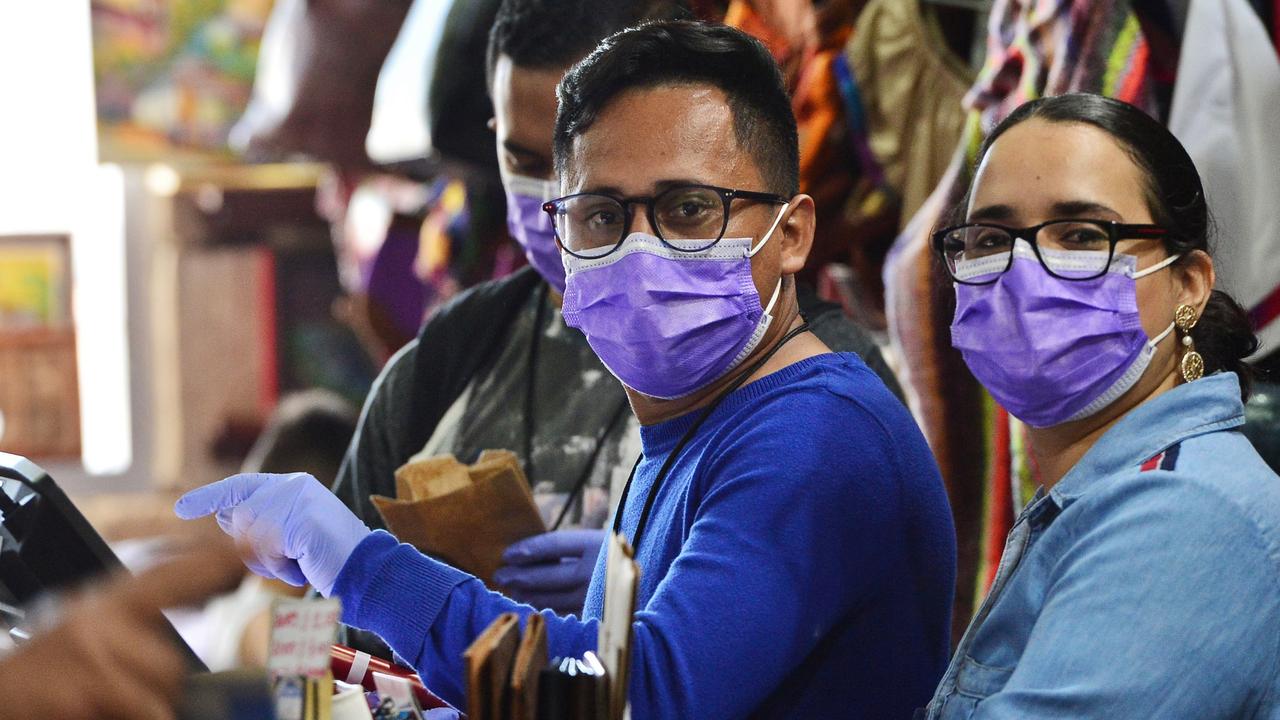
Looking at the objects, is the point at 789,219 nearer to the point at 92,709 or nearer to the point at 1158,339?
the point at 1158,339

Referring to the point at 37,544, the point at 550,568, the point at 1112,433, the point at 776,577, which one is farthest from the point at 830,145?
the point at 37,544

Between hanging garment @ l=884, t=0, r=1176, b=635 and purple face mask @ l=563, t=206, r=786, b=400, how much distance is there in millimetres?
948

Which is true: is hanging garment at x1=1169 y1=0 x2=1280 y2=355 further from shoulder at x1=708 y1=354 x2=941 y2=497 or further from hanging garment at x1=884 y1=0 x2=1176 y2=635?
shoulder at x1=708 y1=354 x2=941 y2=497

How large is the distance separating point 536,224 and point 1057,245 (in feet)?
3.77

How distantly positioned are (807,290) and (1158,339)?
0.89 meters

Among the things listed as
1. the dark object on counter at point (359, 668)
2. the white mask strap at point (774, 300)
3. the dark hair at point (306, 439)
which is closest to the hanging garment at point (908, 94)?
the white mask strap at point (774, 300)

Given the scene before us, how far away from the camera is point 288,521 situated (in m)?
1.52

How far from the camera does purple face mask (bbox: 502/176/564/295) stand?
255 centimetres

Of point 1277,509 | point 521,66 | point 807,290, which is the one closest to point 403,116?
point 521,66

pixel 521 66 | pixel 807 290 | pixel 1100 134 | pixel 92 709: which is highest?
pixel 521 66

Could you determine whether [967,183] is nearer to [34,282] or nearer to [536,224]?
[536,224]

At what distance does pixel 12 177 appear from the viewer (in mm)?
6852

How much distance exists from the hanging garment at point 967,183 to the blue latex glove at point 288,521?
143cm

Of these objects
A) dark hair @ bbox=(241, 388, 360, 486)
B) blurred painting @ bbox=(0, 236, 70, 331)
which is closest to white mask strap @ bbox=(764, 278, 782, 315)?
dark hair @ bbox=(241, 388, 360, 486)
